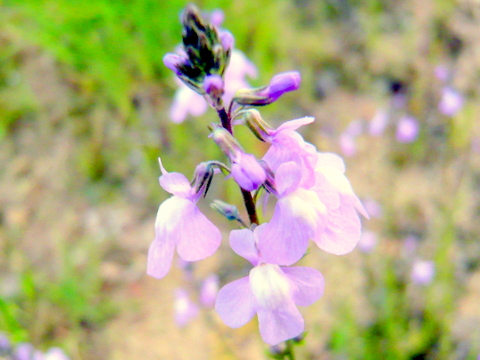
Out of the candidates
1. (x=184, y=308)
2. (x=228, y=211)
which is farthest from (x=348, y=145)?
(x=228, y=211)

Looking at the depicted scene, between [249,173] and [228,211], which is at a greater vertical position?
[249,173]

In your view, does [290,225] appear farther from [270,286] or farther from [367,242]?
[367,242]

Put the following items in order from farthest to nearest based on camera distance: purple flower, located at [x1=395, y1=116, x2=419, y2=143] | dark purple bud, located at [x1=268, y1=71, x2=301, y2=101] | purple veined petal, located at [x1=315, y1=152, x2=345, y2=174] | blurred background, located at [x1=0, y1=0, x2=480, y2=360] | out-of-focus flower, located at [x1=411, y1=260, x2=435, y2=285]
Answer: purple flower, located at [x1=395, y1=116, x2=419, y2=143]
blurred background, located at [x1=0, y1=0, x2=480, y2=360]
out-of-focus flower, located at [x1=411, y1=260, x2=435, y2=285]
purple veined petal, located at [x1=315, y1=152, x2=345, y2=174]
dark purple bud, located at [x1=268, y1=71, x2=301, y2=101]

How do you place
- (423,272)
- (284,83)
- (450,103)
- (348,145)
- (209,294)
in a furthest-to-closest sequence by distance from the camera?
(348,145), (450,103), (423,272), (209,294), (284,83)

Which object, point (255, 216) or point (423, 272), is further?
point (423, 272)

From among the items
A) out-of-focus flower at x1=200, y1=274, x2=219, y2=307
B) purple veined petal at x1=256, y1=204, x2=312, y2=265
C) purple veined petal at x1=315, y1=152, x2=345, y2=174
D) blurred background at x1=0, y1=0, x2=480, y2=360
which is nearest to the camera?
purple veined petal at x1=256, y1=204, x2=312, y2=265

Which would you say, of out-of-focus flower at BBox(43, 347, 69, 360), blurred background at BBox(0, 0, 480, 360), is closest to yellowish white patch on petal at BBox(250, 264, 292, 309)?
blurred background at BBox(0, 0, 480, 360)

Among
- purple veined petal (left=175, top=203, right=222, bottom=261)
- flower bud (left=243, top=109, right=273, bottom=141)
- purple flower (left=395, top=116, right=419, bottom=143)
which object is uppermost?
flower bud (left=243, top=109, right=273, bottom=141)

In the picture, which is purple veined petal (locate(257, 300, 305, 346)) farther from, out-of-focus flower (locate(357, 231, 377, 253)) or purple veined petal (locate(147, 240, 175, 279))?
out-of-focus flower (locate(357, 231, 377, 253))
